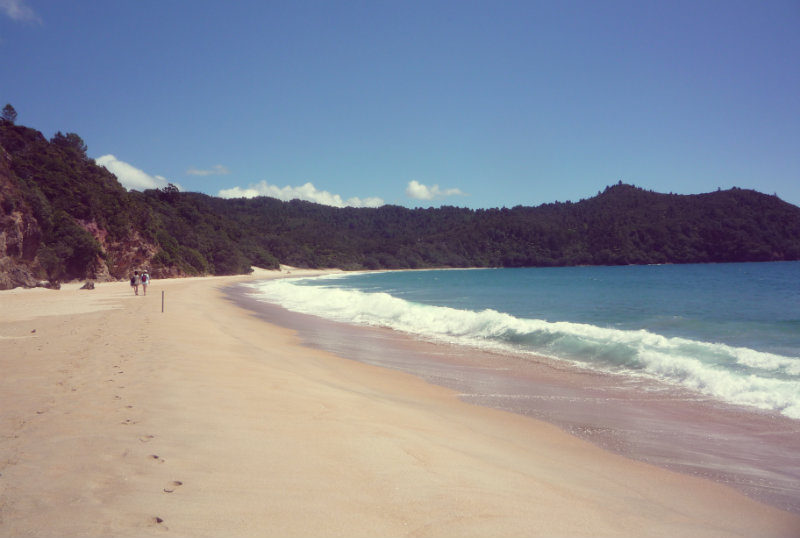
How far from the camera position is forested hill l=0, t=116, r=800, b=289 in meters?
33.2

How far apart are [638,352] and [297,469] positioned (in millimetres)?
8575

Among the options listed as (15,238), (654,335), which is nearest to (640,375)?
(654,335)

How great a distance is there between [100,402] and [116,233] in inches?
1727

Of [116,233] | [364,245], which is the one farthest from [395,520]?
[364,245]

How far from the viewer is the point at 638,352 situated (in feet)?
31.7

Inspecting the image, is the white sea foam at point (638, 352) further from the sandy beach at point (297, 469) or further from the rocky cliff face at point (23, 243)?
the rocky cliff face at point (23, 243)

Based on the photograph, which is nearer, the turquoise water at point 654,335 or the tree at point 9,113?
the turquoise water at point 654,335

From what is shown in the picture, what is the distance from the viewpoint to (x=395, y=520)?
109 inches

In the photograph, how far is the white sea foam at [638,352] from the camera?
23.4 feet

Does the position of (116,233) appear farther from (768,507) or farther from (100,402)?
(768,507)

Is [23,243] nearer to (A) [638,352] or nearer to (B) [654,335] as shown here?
(A) [638,352]

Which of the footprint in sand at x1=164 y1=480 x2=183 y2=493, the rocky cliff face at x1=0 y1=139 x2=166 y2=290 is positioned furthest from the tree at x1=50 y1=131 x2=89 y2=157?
the footprint in sand at x1=164 y1=480 x2=183 y2=493

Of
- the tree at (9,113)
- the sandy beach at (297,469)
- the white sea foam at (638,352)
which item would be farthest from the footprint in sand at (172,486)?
the tree at (9,113)

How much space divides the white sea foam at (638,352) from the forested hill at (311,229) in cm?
2414
